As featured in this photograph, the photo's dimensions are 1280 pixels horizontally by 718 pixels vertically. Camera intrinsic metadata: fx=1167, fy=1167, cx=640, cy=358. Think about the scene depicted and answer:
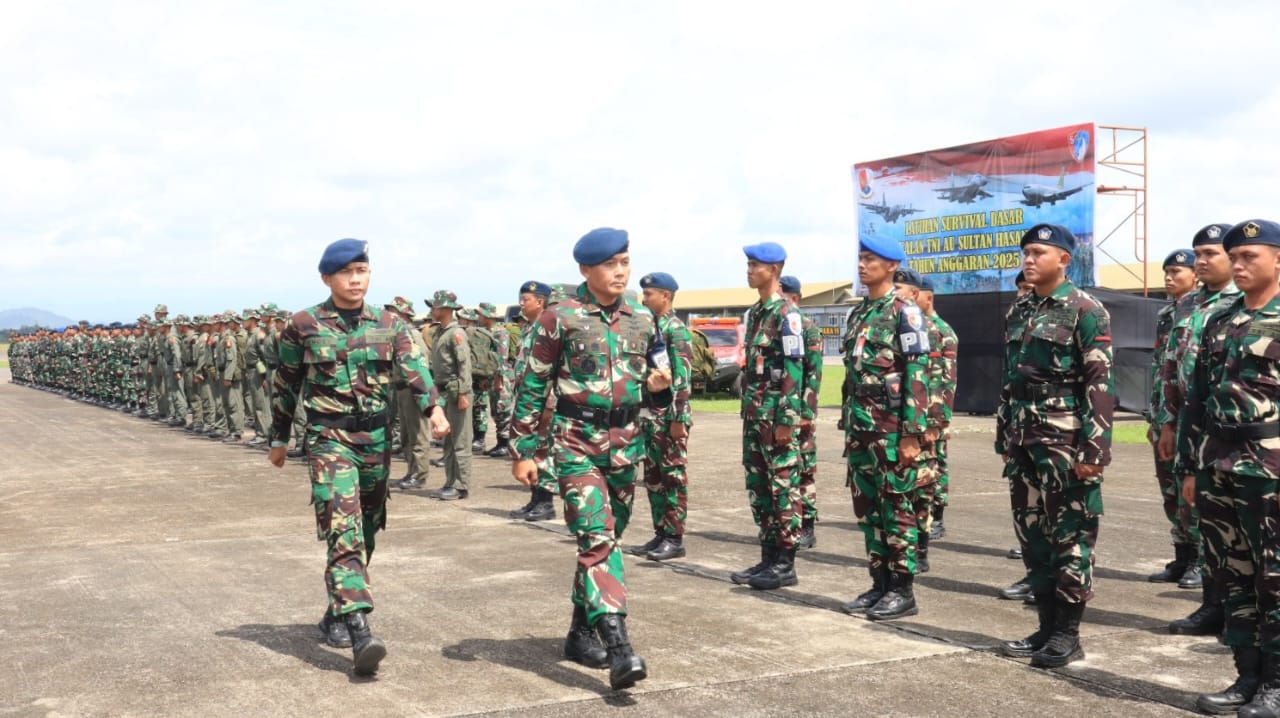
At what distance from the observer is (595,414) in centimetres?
555

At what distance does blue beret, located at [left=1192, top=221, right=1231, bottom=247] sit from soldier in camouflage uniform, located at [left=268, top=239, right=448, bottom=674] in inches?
176

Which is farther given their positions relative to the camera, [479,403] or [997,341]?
[997,341]

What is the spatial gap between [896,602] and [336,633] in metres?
3.06

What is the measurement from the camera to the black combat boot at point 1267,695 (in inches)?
184

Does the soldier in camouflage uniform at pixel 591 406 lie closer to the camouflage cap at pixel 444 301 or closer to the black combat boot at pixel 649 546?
the black combat boot at pixel 649 546

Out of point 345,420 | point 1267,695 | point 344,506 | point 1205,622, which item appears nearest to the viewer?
point 1267,695

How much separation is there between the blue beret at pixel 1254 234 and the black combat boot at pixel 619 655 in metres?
3.12

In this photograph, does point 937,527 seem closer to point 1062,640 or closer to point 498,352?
point 1062,640

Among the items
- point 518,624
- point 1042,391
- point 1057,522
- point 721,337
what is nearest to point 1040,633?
point 1057,522

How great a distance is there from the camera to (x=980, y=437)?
1872cm

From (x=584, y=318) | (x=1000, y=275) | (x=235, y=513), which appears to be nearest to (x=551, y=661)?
(x=584, y=318)

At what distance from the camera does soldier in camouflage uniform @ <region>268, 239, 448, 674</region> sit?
578 centimetres

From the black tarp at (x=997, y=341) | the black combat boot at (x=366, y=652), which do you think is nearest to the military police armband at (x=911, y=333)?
the black combat boot at (x=366, y=652)

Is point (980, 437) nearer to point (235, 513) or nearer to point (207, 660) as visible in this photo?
point (235, 513)
